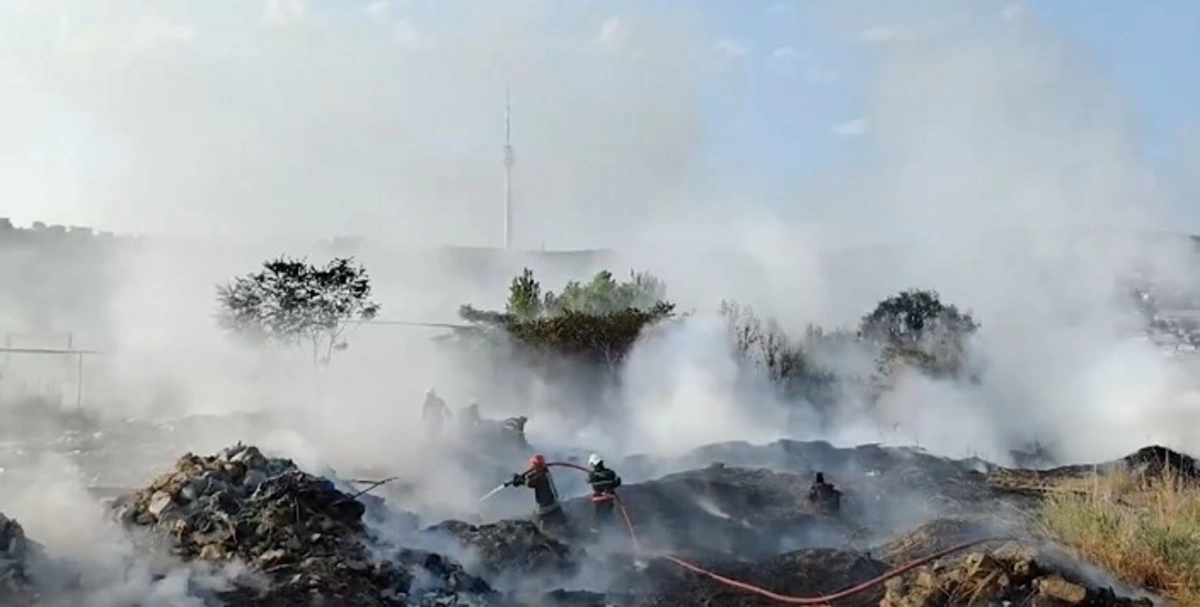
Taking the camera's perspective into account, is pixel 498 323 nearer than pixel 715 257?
Yes

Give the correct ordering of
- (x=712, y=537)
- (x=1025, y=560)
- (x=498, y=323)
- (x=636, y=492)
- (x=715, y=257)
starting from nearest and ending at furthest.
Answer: (x=1025, y=560) < (x=712, y=537) < (x=636, y=492) < (x=498, y=323) < (x=715, y=257)

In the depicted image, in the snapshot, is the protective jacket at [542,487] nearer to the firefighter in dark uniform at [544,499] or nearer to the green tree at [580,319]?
the firefighter in dark uniform at [544,499]

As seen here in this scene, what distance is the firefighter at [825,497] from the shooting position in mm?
15391

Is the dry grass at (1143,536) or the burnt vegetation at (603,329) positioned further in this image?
the burnt vegetation at (603,329)

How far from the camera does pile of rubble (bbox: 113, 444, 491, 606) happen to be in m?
9.68

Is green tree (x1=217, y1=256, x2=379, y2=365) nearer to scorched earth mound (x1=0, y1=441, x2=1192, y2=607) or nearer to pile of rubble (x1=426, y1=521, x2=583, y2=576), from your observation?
scorched earth mound (x1=0, y1=441, x2=1192, y2=607)

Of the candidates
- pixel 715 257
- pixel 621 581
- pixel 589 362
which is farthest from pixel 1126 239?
pixel 621 581

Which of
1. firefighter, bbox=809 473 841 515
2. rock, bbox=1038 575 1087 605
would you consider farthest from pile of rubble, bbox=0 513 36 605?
firefighter, bbox=809 473 841 515

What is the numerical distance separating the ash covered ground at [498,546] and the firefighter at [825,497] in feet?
0.45

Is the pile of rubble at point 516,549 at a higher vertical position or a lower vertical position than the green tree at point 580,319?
lower

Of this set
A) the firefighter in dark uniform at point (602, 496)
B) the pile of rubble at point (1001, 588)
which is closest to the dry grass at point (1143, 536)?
the pile of rubble at point (1001, 588)

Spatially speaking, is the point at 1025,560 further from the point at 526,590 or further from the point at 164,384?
the point at 164,384

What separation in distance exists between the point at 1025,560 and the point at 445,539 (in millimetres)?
6339

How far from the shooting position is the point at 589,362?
34000 millimetres
